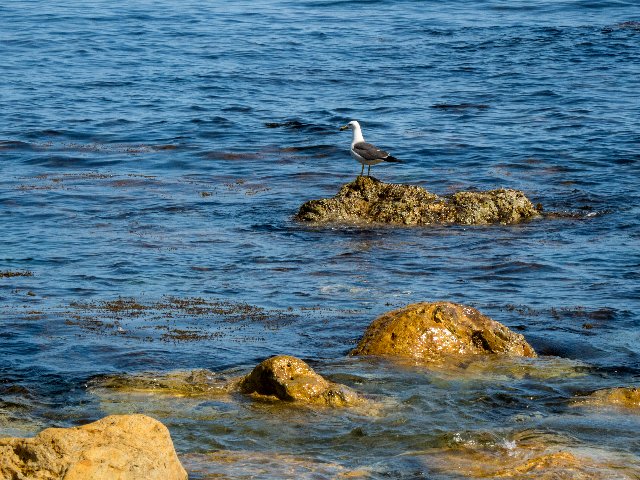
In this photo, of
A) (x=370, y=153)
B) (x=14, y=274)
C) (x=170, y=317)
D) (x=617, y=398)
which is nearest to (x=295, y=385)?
(x=617, y=398)

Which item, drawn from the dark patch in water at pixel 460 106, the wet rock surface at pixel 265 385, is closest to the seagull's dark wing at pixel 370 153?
the dark patch in water at pixel 460 106

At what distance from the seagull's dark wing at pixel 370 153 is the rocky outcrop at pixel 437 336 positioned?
5.95m

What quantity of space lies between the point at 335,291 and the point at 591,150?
7.52 meters

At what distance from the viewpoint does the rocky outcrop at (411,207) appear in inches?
474

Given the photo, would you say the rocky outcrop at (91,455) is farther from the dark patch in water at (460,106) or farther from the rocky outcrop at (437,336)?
the dark patch in water at (460,106)

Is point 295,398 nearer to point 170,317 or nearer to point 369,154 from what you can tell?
point 170,317

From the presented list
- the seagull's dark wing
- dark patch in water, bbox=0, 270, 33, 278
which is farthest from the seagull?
dark patch in water, bbox=0, 270, 33, 278

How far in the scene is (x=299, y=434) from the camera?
6043 millimetres

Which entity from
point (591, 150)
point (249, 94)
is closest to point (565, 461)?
point (591, 150)

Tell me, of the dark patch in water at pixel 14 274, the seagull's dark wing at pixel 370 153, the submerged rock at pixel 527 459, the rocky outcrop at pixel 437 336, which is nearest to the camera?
the submerged rock at pixel 527 459

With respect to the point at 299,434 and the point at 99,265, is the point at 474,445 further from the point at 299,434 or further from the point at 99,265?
the point at 99,265

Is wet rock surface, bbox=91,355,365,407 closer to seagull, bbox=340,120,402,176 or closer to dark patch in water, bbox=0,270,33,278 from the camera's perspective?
dark patch in water, bbox=0,270,33,278

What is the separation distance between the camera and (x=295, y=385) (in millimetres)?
6461

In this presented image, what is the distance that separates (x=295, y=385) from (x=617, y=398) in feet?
6.48
